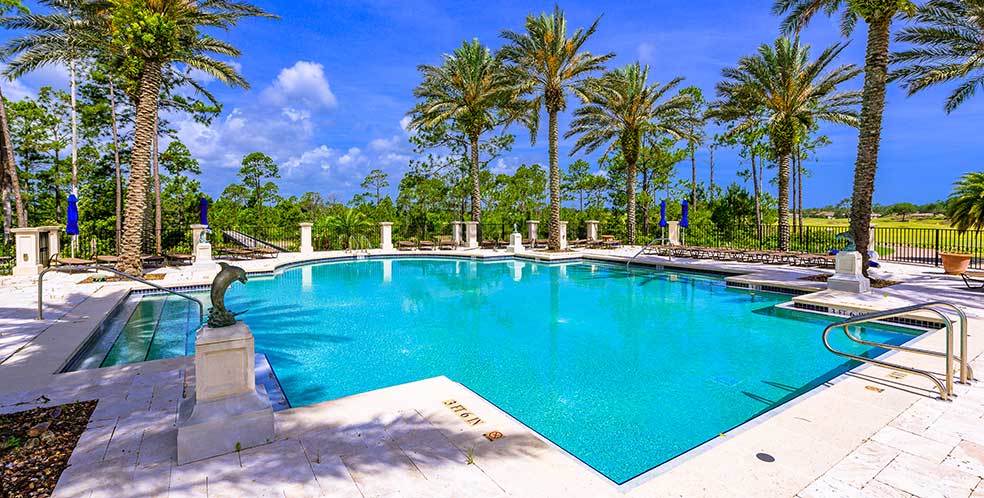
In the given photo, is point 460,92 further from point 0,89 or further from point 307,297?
point 0,89

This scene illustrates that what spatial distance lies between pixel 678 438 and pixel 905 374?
272 cm

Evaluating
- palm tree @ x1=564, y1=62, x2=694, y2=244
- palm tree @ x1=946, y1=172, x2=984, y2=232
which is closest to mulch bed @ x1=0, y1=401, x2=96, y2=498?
palm tree @ x1=946, y1=172, x2=984, y2=232

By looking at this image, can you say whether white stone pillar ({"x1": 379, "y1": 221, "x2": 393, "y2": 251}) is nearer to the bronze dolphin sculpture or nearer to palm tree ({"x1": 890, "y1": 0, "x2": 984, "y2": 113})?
the bronze dolphin sculpture

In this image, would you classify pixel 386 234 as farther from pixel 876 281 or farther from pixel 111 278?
pixel 876 281

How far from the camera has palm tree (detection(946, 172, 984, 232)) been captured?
43.4ft

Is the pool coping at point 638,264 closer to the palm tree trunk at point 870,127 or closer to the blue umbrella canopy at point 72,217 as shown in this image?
the palm tree trunk at point 870,127

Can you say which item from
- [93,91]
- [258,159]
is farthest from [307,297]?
[258,159]

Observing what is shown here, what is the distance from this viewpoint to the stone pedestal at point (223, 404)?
10.2 ft

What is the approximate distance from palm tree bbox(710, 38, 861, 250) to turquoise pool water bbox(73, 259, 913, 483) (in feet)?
30.7

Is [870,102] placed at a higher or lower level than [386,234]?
higher

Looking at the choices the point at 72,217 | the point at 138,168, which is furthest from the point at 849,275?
the point at 72,217

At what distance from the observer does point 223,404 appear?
128 inches

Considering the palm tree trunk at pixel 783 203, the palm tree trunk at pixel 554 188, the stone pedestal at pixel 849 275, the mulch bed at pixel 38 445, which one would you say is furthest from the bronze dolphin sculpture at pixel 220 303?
the palm tree trunk at pixel 783 203

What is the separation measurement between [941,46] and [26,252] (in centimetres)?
2621
